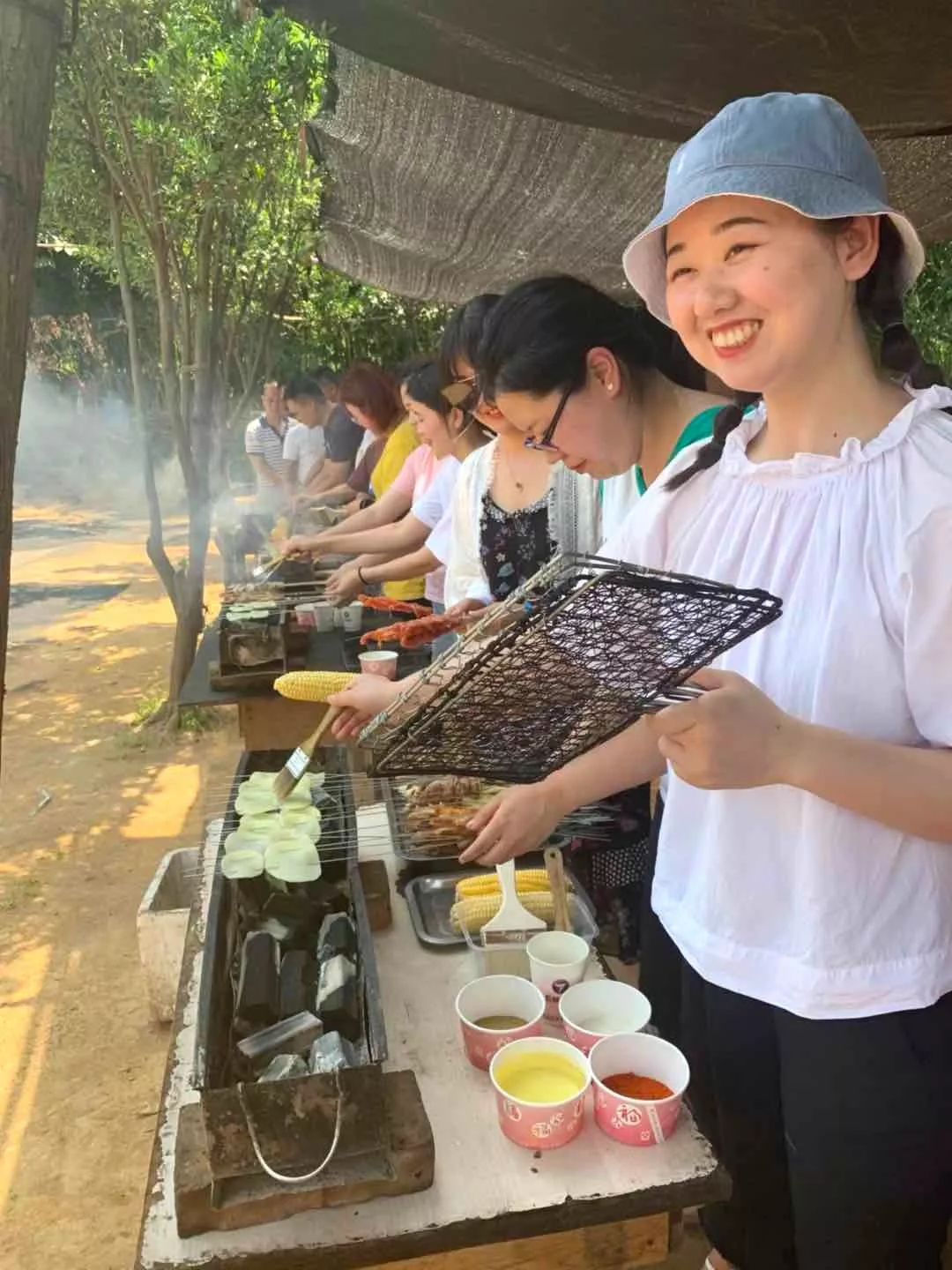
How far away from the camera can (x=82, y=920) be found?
4539 mm

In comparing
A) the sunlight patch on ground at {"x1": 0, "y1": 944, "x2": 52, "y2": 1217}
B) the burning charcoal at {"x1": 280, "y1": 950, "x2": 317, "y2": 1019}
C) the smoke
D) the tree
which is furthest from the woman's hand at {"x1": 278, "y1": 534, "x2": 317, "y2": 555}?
the smoke

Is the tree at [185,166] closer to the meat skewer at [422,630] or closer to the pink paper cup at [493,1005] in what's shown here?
the meat skewer at [422,630]

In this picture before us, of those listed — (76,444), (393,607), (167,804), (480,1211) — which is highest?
(76,444)

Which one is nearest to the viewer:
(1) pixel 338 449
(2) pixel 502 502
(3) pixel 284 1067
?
(3) pixel 284 1067

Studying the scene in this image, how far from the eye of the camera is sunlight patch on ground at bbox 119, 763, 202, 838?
5.47m

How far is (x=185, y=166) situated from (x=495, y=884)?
5773 millimetres

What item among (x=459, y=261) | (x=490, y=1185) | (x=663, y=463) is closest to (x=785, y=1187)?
(x=490, y=1185)

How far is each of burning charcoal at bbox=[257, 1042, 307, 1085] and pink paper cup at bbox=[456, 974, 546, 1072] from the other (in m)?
0.30

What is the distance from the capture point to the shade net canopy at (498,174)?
4180 mm

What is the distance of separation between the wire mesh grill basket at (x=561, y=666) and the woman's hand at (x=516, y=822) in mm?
354

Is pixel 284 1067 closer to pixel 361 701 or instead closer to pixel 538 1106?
pixel 538 1106

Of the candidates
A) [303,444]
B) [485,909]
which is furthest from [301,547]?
[303,444]

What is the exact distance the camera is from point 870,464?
1.33 m

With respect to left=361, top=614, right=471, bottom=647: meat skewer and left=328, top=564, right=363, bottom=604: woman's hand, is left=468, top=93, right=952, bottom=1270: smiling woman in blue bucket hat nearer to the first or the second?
left=361, top=614, right=471, bottom=647: meat skewer
